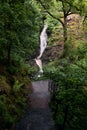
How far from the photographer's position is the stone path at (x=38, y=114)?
1579cm

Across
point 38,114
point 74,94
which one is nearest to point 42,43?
point 38,114

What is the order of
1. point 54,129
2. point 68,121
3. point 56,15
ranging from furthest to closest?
point 56,15 < point 54,129 < point 68,121

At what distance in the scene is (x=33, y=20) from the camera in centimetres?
1809

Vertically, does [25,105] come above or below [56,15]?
below

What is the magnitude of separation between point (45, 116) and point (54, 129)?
5.96 ft

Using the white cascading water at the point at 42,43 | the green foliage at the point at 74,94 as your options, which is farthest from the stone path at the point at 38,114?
the white cascading water at the point at 42,43

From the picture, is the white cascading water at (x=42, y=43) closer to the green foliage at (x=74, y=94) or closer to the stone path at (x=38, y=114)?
the stone path at (x=38, y=114)

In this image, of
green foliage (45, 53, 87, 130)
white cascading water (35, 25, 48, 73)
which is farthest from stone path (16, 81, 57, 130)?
white cascading water (35, 25, 48, 73)

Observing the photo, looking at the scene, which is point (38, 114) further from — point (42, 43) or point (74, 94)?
point (42, 43)

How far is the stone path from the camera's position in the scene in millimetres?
15789

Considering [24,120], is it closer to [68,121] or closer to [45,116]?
[45,116]

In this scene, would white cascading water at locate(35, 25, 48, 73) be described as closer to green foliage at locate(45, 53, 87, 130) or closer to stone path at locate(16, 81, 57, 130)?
stone path at locate(16, 81, 57, 130)

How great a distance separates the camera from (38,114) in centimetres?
1756

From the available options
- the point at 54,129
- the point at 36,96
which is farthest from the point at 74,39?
the point at 54,129
